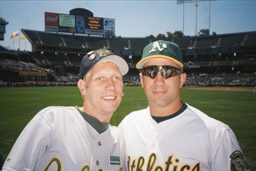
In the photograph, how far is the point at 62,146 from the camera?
5.98 ft

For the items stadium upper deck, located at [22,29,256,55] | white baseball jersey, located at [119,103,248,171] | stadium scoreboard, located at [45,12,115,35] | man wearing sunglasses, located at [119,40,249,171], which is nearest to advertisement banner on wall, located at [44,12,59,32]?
Result: stadium scoreboard, located at [45,12,115,35]

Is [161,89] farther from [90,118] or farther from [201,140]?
[90,118]

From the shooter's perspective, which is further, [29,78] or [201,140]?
[29,78]

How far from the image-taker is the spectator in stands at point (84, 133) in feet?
5.49

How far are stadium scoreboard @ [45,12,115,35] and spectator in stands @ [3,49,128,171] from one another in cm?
6650

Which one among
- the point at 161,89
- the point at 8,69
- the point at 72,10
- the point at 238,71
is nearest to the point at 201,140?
the point at 161,89

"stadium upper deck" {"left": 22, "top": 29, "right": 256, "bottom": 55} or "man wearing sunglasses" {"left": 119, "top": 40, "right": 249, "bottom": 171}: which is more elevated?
"stadium upper deck" {"left": 22, "top": 29, "right": 256, "bottom": 55}

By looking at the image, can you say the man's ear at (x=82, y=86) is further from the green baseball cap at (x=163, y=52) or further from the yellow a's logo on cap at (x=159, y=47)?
the yellow a's logo on cap at (x=159, y=47)

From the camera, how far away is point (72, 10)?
2552 inches

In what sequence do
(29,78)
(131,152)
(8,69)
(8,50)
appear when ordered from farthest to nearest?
(8,50) < (29,78) < (8,69) < (131,152)

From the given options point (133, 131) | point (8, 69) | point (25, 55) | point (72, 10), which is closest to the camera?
point (133, 131)

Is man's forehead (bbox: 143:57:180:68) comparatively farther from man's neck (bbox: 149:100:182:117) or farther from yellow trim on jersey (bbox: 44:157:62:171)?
yellow trim on jersey (bbox: 44:157:62:171)

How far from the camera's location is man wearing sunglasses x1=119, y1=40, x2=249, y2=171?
1.89m

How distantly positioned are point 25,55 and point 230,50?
72117 mm
